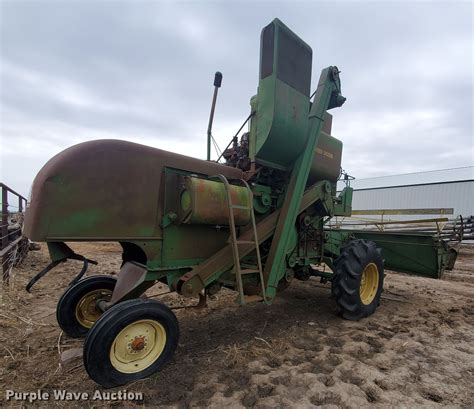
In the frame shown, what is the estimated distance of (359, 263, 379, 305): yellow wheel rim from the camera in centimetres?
473

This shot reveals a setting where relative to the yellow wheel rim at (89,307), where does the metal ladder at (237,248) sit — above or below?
above

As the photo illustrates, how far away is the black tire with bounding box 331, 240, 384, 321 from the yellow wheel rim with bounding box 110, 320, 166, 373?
8.32 feet

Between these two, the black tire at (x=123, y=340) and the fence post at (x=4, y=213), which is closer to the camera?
the black tire at (x=123, y=340)

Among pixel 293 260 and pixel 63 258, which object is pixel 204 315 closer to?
pixel 293 260

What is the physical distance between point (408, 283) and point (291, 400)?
19.7 feet

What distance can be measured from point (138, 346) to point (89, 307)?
1.45m

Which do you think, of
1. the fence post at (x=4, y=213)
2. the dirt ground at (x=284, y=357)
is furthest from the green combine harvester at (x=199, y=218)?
the fence post at (x=4, y=213)

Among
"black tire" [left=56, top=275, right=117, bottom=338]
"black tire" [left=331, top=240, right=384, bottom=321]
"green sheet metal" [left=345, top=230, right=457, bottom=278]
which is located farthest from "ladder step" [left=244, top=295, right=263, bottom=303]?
"green sheet metal" [left=345, top=230, right=457, bottom=278]

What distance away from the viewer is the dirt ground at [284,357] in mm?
2529

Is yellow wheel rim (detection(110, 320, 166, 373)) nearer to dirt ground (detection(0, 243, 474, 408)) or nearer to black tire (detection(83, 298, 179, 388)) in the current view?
black tire (detection(83, 298, 179, 388))

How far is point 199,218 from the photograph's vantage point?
3.19 metres

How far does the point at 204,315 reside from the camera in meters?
4.55

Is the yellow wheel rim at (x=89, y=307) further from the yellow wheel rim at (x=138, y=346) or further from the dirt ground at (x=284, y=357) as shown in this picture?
the yellow wheel rim at (x=138, y=346)

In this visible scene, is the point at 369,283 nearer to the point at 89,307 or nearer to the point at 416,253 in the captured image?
the point at 416,253
